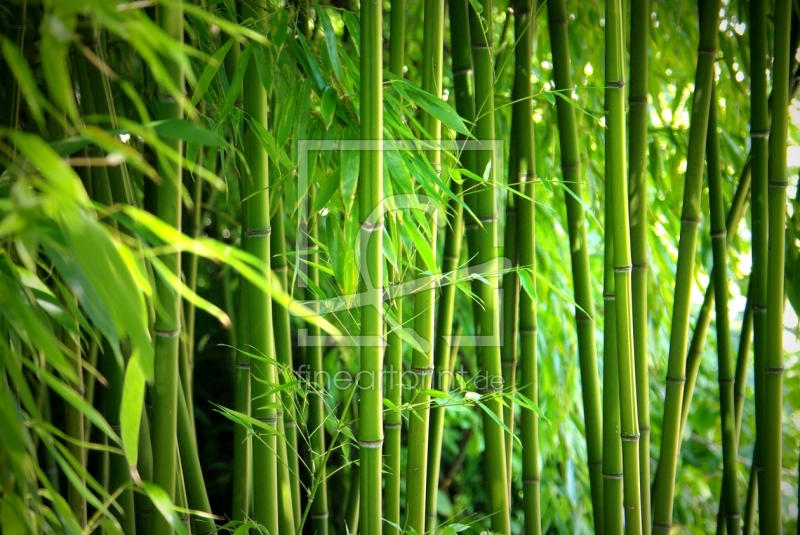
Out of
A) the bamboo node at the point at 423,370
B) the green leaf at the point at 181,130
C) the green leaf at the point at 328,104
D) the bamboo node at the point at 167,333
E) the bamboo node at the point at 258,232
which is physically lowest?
the bamboo node at the point at 423,370

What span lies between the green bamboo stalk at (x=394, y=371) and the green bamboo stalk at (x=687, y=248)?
466 millimetres

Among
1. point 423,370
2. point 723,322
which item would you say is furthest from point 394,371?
point 723,322

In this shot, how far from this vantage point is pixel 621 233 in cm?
99

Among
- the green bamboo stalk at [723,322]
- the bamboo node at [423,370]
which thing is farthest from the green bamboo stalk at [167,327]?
the green bamboo stalk at [723,322]

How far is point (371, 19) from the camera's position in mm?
742

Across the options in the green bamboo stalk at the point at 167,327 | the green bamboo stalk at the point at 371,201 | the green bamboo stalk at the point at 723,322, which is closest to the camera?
the green bamboo stalk at the point at 167,327

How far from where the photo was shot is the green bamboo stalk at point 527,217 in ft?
3.68

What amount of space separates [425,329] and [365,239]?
0.73ft

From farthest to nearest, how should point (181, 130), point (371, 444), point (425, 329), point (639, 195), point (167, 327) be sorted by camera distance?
1. point (639, 195)
2. point (425, 329)
3. point (371, 444)
4. point (167, 327)
5. point (181, 130)

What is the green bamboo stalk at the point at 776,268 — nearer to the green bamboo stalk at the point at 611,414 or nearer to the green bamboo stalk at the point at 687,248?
the green bamboo stalk at the point at 687,248

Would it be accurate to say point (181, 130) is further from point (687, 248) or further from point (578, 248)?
point (687, 248)

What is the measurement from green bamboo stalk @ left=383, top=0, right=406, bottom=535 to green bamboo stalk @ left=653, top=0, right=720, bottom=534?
0.47m

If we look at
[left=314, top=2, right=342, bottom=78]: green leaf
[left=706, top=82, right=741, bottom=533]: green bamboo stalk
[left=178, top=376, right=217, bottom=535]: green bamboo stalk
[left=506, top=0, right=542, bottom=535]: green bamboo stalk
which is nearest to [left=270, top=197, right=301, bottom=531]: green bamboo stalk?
[left=178, top=376, right=217, bottom=535]: green bamboo stalk

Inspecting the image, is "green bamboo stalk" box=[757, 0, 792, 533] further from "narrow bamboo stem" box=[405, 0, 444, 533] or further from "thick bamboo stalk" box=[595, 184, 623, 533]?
"narrow bamboo stem" box=[405, 0, 444, 533]
